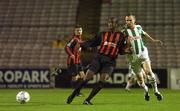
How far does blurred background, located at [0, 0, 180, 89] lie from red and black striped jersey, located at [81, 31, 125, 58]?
1157 centimetres

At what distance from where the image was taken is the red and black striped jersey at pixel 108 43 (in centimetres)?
1205

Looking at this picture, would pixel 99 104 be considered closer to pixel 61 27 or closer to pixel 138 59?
pixel 138 59

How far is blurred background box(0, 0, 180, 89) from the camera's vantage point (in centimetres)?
2575

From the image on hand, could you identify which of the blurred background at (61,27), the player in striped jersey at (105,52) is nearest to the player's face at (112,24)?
the player in striped jersey at (105,52)

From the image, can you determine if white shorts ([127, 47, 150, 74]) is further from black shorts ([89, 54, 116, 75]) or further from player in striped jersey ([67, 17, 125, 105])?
black shorts ([89, 54, 116, 75])

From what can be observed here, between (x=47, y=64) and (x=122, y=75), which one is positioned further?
(x=47, y=64)

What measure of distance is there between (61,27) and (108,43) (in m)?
16.3

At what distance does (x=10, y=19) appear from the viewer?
2888cm

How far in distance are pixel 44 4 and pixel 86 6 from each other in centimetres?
233

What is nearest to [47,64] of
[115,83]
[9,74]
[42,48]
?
[42,48]

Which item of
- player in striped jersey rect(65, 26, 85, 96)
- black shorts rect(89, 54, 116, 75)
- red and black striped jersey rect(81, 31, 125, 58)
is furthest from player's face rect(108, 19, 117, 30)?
player in striped jersey rect(65, 26, 85, 96)

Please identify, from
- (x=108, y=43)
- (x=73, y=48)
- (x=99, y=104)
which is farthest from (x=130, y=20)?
(x=73, y=48)

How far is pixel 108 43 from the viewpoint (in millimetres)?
Result: 12062

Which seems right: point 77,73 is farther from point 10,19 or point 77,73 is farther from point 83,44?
point 10,19
